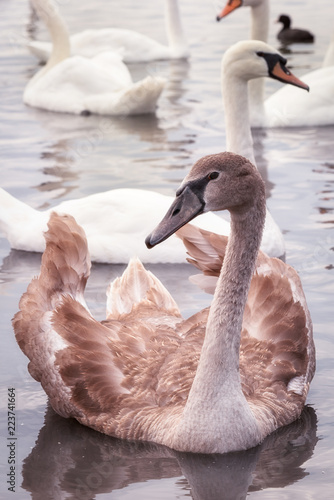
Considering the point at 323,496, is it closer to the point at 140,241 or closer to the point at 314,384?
the point at 314,384

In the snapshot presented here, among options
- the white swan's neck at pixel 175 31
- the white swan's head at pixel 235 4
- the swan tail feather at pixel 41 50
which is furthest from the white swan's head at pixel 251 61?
the swan tail feather at pixel 41 50

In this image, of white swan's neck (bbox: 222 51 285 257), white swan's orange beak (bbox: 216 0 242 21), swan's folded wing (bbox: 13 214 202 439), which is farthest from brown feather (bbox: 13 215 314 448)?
white swan's orange beak (bbox: 216 0 242 21)

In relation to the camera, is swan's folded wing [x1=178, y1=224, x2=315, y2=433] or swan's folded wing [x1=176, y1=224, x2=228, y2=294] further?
swan's folded wing [x1=176, y1=224, x2=228, y2=294]

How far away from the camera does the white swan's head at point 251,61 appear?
8.77 metres

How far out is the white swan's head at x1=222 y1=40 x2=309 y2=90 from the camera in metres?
8.77

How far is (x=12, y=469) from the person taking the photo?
17.1 ft

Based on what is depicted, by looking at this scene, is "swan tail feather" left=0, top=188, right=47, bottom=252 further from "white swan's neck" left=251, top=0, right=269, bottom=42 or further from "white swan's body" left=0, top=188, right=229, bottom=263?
"white swan's neck" left=251, top=0, right=269, bottom=42

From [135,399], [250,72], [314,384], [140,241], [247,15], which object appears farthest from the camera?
[247,15]

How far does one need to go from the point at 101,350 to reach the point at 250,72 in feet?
13.0

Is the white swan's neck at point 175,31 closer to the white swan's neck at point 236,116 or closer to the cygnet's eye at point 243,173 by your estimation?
the white swan's neck at point 236,116

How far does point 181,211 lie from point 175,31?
12735mm

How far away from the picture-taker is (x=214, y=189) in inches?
191

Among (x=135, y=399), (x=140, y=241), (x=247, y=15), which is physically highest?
(x=135, y=399)

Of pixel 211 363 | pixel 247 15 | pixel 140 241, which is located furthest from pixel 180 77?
pixel 211 363
